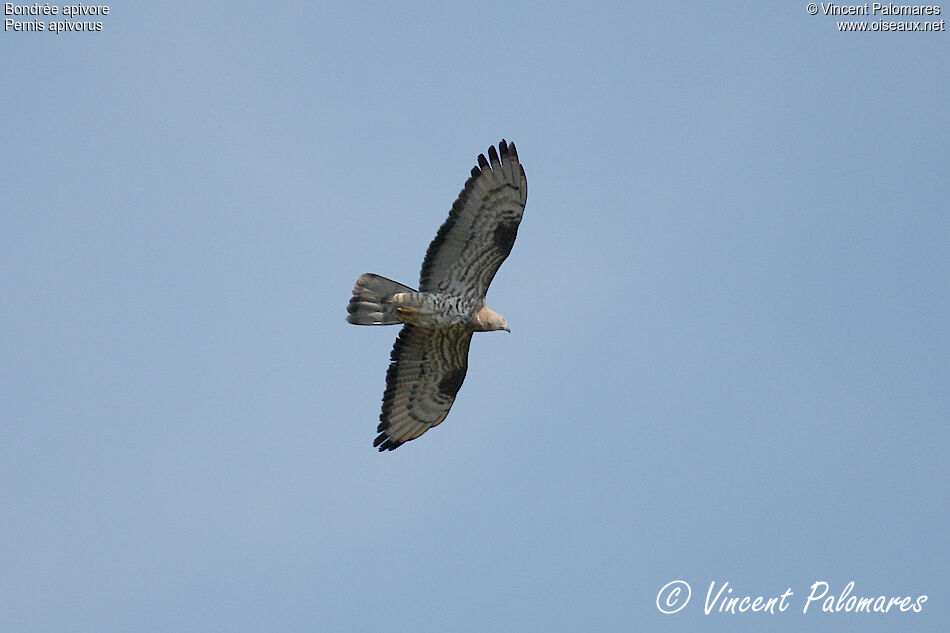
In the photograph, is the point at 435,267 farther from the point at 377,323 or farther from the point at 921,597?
the point at 921,597

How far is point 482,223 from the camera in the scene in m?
18.1

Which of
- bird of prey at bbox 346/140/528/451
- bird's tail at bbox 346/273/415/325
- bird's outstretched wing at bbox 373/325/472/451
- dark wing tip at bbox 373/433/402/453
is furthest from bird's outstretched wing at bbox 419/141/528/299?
dark wing tip at bbox 373/433/402/453

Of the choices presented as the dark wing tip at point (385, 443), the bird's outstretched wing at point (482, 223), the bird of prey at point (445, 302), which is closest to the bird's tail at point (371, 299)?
the bird of prey at point (445, 302)

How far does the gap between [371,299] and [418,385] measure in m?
1.44

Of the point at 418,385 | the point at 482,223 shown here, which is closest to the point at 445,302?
the point at 482,223

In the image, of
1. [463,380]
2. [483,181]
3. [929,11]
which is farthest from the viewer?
[929,11]

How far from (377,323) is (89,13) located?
18.6 feet

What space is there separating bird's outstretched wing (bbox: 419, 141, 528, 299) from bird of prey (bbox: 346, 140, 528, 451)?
11 millimetres

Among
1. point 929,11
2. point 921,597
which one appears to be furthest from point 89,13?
point 921,597

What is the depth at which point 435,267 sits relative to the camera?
1834 centimetres

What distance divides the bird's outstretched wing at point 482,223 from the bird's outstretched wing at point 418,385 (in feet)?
3.36

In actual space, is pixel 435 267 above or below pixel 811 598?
above

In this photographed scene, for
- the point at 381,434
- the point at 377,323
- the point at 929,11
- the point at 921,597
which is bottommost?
the point at 921,597

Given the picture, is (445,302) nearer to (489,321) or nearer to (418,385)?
(489,321)
